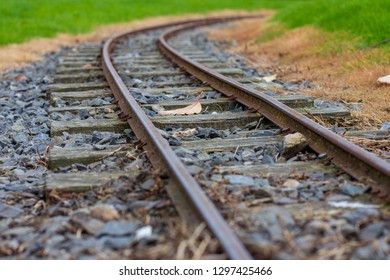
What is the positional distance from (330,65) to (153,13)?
14.9 meters

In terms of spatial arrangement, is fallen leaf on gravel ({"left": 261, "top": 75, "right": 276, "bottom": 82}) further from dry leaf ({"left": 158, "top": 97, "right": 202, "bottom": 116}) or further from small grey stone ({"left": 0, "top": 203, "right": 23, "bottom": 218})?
Result: small grey stone ({"left": 0, "top": 203, "right": 23, "bottom": 218})

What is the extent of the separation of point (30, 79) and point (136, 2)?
711 inches

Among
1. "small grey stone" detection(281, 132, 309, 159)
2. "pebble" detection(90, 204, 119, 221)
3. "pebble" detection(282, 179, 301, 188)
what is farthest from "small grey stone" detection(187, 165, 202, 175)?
"small grey stone" detection(281, 132, 309, 159)

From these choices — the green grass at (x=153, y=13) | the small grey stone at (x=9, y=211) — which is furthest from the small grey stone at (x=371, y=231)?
the green grass at (x=153, y=13)

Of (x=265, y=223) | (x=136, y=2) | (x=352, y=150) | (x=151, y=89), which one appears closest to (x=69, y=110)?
(x=151, y=89)

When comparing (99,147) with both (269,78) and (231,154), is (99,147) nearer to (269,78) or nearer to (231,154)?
(231,154)

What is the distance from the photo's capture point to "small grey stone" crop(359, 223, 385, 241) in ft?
9.62

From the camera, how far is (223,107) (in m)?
6.28

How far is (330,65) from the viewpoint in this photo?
359 inches

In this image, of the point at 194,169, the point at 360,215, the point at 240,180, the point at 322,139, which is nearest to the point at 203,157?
the point at 194,169

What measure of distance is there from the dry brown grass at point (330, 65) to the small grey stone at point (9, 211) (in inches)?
120

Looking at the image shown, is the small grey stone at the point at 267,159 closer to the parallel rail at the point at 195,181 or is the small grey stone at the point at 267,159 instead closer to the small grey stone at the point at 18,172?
the parallel rail at the point at 195,181

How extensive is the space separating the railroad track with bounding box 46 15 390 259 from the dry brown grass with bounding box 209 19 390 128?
602 millimetres

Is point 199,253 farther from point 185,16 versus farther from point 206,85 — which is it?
point 185,16
